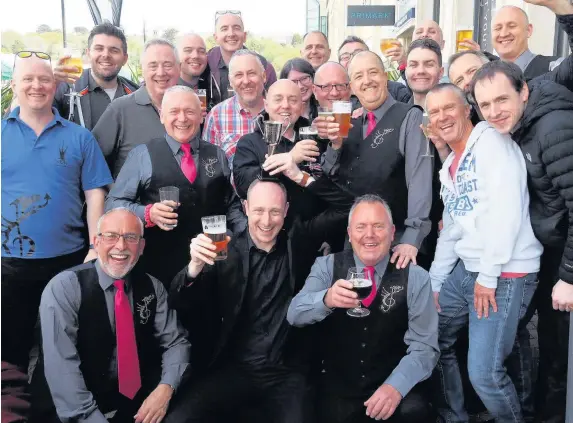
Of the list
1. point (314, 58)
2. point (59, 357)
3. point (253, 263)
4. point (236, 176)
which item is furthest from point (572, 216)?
point (314, 58)

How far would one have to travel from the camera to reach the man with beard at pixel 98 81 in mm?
4664

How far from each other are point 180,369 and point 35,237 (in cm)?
121

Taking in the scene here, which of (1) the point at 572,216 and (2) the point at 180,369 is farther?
(2) the point at 180,369

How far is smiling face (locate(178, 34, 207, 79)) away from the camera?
524cm

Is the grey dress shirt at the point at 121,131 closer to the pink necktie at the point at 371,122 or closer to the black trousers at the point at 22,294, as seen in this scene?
the black trousers at the point at 22,294

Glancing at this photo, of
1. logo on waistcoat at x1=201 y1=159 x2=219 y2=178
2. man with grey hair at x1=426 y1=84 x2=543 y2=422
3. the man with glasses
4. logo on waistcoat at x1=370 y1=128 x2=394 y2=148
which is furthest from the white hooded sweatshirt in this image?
the man with glasses

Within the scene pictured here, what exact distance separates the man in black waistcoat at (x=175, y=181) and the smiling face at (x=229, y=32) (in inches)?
70.2

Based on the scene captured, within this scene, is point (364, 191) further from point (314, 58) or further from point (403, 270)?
point (314, 58)

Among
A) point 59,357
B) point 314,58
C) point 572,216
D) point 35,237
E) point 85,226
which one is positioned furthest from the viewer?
point 314,58

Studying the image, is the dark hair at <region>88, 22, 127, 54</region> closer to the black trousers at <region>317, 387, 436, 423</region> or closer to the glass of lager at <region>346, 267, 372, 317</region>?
the glass of lager at <region>346, 267, 372, 317</region>

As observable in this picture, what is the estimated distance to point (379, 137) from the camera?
3807 mm

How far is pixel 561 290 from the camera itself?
2996mm

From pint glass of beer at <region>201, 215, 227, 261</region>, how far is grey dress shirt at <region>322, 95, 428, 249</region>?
92 cm

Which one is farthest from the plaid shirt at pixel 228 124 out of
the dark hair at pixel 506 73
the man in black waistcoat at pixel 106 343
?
the dark hair at pixel 506 73
